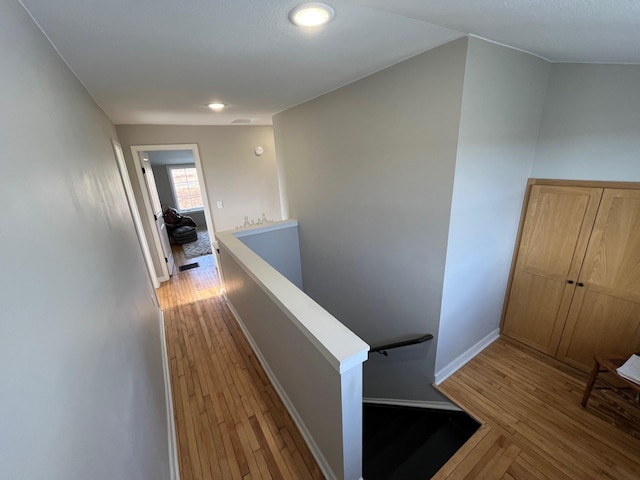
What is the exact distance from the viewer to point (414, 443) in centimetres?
206

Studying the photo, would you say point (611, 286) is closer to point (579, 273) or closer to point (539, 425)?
point (579, 273)

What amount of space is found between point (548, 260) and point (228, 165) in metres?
4.36

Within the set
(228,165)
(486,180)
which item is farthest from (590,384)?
(228,165)

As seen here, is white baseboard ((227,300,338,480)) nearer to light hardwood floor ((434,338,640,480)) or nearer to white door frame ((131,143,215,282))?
light hardwood floor ((434,338,640,480))

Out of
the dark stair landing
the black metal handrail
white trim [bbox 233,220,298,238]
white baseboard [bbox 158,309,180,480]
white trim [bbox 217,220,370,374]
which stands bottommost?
the dark stair landing

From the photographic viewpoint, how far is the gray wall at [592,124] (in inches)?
66.2

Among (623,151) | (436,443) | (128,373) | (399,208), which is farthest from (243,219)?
(623,151)

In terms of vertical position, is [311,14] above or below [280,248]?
above

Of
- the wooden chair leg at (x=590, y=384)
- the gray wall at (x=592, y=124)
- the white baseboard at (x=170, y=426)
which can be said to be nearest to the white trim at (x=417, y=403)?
the wooden chair leg at (x=590, y=384)

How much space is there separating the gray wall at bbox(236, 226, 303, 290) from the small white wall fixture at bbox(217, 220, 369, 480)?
115 cm

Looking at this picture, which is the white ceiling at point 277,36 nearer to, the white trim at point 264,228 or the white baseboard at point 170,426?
the white trim at point 264,228

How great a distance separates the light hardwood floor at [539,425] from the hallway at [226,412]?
1.01 meters

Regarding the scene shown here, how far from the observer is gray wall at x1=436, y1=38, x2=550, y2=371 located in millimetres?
1601

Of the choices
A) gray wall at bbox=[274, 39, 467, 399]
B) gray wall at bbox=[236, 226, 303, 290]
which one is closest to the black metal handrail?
gray wall at bbox=[274, 39, 467, 399]
